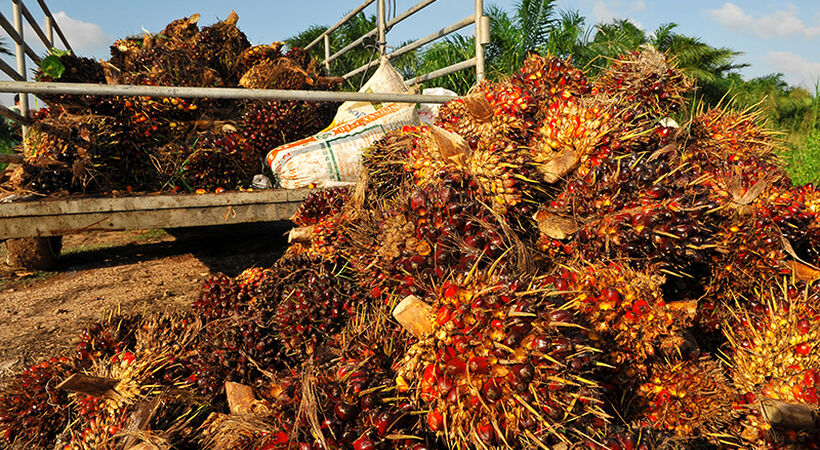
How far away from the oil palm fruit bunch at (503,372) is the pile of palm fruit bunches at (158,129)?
289 cm

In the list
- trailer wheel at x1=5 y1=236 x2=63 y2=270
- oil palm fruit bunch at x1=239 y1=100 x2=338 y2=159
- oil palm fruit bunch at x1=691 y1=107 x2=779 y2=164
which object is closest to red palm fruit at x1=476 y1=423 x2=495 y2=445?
oil palm fruit bunch at x1=691 y1=107 x2=779 y2=164

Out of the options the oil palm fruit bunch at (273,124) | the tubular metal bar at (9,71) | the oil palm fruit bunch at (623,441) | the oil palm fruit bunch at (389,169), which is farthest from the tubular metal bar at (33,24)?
the oil palm fruit bunch at (623,441)

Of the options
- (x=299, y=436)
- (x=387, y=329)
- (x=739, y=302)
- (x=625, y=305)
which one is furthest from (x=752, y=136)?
(x=299, y=436)

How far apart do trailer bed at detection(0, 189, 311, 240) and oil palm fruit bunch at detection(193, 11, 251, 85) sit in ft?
8.02

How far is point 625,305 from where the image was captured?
138cm

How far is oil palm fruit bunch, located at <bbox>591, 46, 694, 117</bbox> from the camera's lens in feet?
7.67

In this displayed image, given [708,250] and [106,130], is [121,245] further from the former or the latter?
[708,250]

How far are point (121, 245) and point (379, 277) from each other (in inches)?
211

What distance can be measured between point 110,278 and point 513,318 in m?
4.35

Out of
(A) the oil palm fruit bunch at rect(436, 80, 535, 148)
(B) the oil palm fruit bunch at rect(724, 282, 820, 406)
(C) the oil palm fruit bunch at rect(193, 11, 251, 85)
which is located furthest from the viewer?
(C) the oil palm fruit bunch at rect(193, 11, 251, 85)

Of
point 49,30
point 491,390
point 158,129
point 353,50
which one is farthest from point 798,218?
point 353,50

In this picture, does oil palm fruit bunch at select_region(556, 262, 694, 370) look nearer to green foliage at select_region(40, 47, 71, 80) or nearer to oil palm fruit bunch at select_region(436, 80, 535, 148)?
oil palm fruit bunch at select_region(436, 80, 535, 148)

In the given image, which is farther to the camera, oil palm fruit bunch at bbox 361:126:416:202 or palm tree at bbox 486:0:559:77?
palm tree at bbox 486:0:559:77

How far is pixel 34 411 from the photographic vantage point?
1.88m
